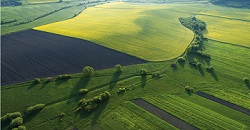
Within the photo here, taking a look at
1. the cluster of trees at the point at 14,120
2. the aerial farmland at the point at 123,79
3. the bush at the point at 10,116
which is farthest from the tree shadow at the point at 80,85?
the cluster of trees at the point at 14,120

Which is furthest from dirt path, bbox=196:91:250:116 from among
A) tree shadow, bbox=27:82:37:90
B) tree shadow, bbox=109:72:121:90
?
tree shadow, bbox=27:82:37:90

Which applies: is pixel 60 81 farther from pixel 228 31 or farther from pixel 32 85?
pixel 228 31

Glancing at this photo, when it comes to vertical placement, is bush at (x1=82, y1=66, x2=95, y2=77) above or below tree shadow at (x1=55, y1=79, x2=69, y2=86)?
above

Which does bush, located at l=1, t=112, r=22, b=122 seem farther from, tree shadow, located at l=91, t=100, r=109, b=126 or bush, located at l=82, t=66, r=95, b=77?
bush, located at l=82, t=66, r=95, b=77

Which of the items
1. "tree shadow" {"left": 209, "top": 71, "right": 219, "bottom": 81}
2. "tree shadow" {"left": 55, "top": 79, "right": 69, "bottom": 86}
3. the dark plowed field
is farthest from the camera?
"tree shadow" {"left": 209, "top": 71, "right": 219, "bottom": 81}

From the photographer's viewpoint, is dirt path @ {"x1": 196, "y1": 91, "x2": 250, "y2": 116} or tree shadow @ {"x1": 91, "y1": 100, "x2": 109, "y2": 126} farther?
dirt path @ {"x1": 196, "y1": 91, "x2": 250, "y2": 116}

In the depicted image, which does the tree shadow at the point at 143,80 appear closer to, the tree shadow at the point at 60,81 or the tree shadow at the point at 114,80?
the tree shadow at the point at 114,80

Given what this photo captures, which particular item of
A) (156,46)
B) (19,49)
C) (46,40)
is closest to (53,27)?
(46,40)

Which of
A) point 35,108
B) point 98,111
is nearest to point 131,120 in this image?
point 98,111
